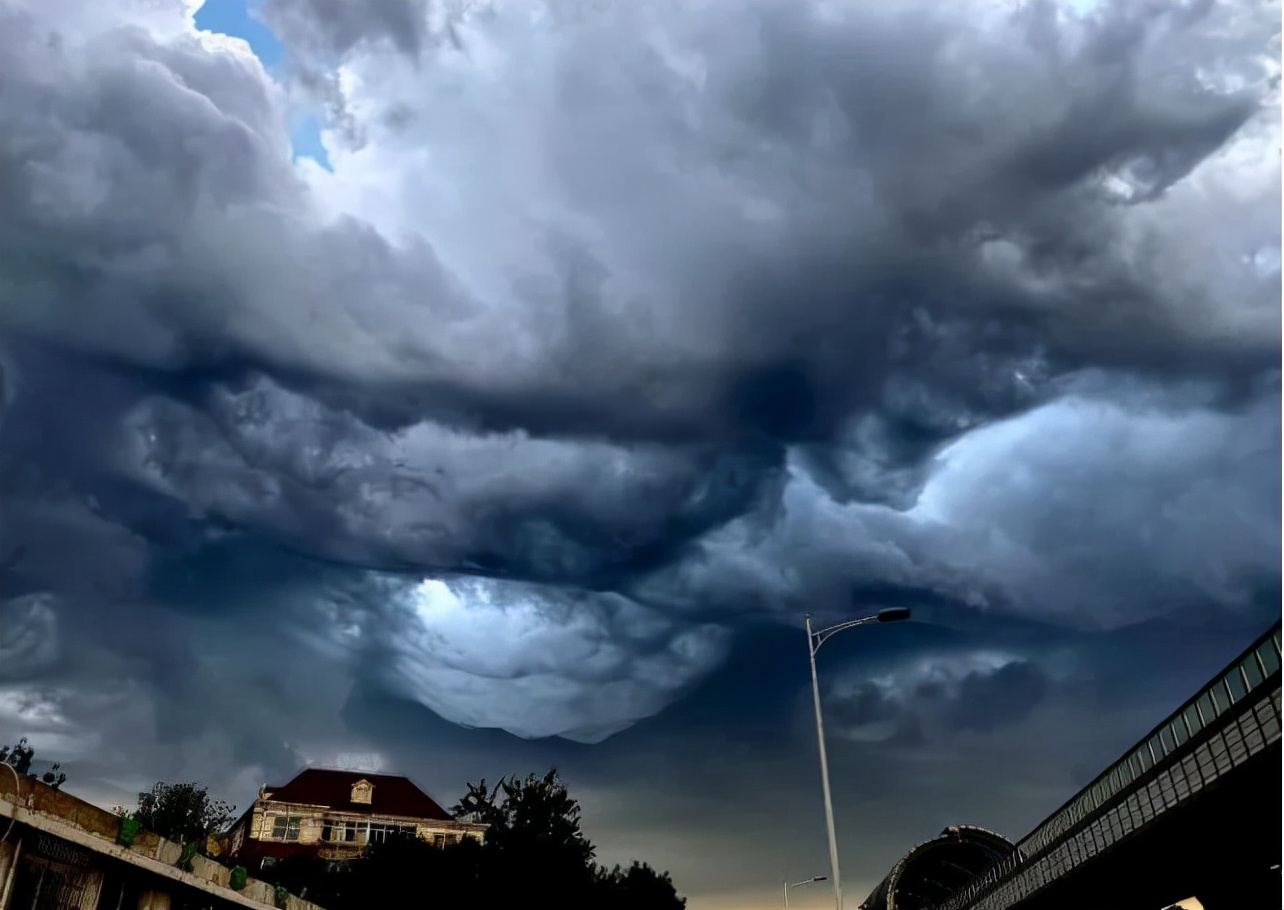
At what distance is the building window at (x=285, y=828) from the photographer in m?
74.8

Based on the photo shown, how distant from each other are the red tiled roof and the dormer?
12.3 inches

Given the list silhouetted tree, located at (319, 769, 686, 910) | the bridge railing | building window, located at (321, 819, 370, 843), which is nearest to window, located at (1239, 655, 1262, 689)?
the bridge railing

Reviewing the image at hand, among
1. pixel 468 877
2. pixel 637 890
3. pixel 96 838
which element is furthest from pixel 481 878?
pixel 96 838

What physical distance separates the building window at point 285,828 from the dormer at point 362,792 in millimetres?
6312

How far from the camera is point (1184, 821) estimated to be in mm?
24188

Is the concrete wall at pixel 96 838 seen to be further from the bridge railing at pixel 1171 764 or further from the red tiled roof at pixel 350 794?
the red tiled roof at pixel 350 794

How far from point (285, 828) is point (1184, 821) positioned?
71.1m

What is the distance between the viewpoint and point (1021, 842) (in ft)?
149

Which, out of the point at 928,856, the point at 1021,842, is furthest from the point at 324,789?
the point at 1021,842

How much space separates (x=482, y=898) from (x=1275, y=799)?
144 ft

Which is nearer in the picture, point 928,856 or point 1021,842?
point 1021,842

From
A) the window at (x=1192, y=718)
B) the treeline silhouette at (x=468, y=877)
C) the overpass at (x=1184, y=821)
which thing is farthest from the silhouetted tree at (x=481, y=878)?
the window at (x=1192, y=718)

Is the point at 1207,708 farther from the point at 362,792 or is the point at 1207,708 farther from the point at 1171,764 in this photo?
the point at 362,792

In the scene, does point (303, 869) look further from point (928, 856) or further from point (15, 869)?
point (15, 869)
